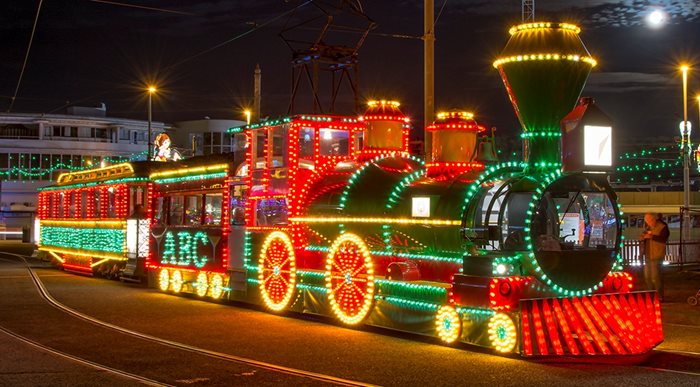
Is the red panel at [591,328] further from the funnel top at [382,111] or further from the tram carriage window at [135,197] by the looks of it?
the tram carriage window at [135,197]

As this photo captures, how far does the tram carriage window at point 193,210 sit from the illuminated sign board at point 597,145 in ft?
34.6

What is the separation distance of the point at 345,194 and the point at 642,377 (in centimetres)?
595

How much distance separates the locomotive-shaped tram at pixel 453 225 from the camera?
10656 millimetres

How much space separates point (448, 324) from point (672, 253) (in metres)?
20.1

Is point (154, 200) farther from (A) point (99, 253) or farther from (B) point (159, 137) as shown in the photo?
(B) point (159, 137)

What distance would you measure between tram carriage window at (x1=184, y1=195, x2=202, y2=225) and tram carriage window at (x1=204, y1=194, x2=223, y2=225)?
0.34 meters

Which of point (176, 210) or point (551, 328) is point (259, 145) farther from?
point (551, 328)

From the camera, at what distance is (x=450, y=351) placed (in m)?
11.2

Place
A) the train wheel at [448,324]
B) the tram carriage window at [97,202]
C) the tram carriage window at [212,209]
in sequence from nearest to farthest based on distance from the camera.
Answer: the train wheel at [448,324] < the tram carriage window at [212,209] < the tram carriage window at [97,202]

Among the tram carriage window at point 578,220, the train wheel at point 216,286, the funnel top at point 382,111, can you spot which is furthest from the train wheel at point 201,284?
the tram carriage window at point 578,220

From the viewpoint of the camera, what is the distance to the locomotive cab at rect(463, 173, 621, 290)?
10.7 m

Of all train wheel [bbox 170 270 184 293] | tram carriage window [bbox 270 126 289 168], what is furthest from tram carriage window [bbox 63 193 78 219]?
tram carriage window [bbox 270 126 289 168]

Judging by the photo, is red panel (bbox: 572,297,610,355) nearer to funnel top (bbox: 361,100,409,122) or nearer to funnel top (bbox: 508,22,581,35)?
funnel top (bbox: 508,22,581,35)

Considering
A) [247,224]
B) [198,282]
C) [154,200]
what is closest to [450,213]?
[247,224]
